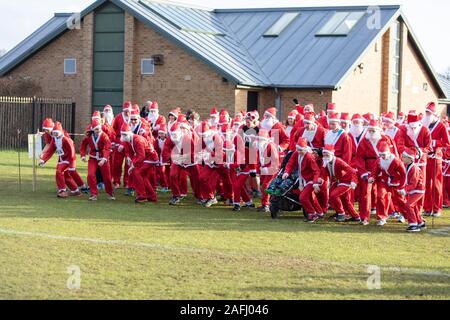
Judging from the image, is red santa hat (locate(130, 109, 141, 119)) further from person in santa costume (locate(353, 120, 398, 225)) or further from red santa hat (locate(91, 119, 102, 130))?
person in santa costume (locate(353, 120, 398, 225))

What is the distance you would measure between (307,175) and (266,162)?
1.47 m

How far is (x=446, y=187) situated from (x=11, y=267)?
12.5m

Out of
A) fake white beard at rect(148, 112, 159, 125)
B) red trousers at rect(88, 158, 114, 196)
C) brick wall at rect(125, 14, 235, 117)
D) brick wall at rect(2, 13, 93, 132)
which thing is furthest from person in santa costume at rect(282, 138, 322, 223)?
brick wall at rect(2, 13, 93, 132)

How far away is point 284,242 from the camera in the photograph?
46.5 ft

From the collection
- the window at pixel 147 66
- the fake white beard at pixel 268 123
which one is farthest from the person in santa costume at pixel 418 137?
the window at pixel 147 66

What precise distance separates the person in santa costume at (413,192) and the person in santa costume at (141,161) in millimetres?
5817

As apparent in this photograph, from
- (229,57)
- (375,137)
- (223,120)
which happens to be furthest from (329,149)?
(229,57)

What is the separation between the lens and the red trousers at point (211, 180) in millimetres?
19375

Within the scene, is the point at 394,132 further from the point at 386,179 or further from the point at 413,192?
the point at 413,192

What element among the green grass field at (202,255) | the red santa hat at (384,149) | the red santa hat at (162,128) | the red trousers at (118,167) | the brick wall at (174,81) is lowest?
the green grass field at (202,255)

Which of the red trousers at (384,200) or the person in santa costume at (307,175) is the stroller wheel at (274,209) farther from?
the red trousers at (384,200)

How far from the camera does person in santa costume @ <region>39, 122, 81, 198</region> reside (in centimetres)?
1986

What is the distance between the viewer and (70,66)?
38.3 metres
